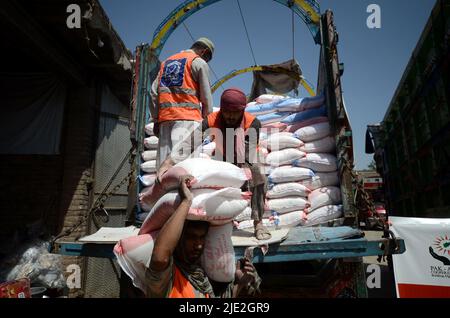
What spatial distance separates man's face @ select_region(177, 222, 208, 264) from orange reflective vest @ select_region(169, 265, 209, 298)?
8 cm

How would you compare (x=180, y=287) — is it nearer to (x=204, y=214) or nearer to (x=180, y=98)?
(x=204, y=214)

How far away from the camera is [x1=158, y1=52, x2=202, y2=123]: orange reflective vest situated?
100 inches

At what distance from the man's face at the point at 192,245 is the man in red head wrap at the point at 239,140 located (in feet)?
3.41

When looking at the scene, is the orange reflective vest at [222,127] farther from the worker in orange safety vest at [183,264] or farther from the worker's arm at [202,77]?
the worker in orange safety vest at [183,264]

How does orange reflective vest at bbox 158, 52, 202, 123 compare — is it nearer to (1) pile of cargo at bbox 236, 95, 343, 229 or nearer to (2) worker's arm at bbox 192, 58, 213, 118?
(2) worker's arm at bbox 192, 58, 213, 118

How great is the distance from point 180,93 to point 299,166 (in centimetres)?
152

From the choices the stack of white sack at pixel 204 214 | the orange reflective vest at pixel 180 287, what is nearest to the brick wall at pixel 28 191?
the stack of white sack at pixel 204 214

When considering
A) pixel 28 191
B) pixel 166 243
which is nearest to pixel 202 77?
pixel 166 243

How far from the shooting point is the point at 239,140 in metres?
2.39

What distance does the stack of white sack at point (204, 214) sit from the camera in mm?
1249

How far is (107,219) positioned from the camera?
4773mm

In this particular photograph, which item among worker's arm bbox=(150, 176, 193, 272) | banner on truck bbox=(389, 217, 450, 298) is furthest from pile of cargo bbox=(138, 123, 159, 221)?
banner on truck bbox=(389, 217, 450, 298)
